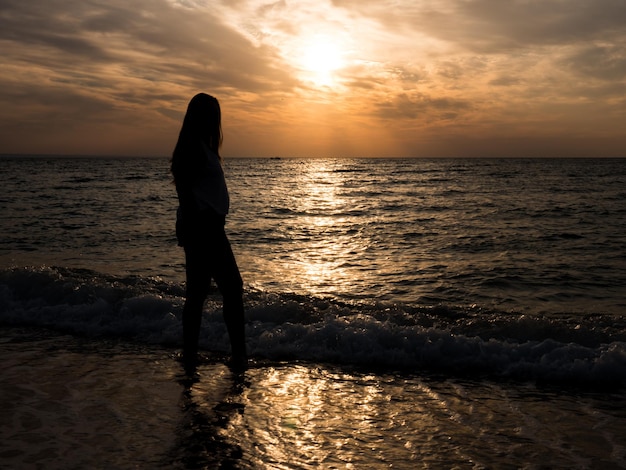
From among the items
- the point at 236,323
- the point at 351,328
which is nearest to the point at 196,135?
the point at 236,323

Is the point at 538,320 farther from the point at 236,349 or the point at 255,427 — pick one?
the point at 255,427

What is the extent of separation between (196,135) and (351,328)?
2935 mm

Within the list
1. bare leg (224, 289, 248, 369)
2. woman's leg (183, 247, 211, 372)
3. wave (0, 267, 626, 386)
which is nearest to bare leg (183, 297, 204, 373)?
woman's leg (183, 247, 211, 372)

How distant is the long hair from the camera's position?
15.8 ft

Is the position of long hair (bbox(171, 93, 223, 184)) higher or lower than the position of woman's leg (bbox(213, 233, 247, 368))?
higher

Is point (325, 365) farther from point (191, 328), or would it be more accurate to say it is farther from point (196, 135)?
point (196, 135)

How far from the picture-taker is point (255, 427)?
12.5 feet

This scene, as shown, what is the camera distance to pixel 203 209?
15.8ft

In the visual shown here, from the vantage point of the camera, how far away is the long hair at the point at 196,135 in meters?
4.80

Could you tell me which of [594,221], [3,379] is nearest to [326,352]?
[3,379]

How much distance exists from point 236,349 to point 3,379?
2.12 metres

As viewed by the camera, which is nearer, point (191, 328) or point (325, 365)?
point (191, 328)

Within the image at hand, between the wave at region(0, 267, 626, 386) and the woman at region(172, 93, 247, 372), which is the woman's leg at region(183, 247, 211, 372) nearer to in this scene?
the woman at region(172, 93, 247, 372)

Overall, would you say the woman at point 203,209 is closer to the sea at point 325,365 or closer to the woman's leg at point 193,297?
the woman's leg at point 193,297
